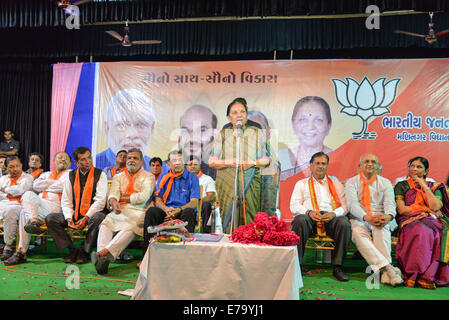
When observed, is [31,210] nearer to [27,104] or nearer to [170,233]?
[170,233]

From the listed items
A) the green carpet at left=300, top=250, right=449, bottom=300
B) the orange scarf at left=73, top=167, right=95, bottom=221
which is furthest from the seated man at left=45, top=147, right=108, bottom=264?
the green carpet at left=300, top=250, right=449, bottom=300

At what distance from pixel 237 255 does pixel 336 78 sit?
4.16m

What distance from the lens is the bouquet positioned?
315cm

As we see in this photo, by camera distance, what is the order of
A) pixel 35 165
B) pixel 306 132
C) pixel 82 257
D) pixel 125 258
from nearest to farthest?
1. pixel 82 257
2. pixel 125 258
3. pixel 35 165
4. pixel 306 132

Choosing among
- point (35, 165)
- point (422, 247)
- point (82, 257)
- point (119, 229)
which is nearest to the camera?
point (422, 247)

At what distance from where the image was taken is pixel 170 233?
320 centimetres

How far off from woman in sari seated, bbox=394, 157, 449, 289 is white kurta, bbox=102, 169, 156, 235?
277 cm

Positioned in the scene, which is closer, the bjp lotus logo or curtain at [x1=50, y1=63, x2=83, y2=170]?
the bjp lotus logo

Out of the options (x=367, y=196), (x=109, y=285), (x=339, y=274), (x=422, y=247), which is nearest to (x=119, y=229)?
(x=109, y=285)

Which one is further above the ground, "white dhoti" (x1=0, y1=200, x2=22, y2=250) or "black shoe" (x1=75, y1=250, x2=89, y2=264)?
"white dhoti" (x1=0, y1=200, x2=22, y2=250)

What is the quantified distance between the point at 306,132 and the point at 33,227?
4.01 metres

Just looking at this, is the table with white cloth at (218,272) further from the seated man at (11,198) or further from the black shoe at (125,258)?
the seated man at (11,198)

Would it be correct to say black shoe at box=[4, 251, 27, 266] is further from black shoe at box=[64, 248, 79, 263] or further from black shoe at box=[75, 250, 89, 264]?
black shoe at box=[75, 250, 89, 264]

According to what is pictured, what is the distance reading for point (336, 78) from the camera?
20.6 ft
